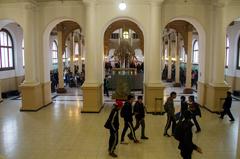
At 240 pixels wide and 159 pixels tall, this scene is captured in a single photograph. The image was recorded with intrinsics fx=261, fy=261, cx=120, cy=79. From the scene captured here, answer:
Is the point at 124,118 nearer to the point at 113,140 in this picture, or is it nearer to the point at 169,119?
the point at 113,140

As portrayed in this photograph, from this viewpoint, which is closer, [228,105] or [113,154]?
[113,154]

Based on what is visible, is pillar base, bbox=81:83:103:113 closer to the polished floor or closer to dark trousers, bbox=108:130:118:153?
the polished floor

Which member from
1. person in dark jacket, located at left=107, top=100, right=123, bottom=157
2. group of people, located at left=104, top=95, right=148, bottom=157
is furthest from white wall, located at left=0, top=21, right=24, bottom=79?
person in dark jacket, located at left=107, top=100, right=123, bottom=157

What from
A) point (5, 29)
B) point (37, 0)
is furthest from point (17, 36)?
point (37, 0)

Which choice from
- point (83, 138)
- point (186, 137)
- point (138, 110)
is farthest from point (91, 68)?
point (186, 137)

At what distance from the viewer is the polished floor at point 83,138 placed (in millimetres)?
7008

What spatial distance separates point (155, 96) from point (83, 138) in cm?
456

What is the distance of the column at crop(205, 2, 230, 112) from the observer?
38.2 feet

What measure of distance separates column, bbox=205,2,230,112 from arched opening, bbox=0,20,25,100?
11599mm

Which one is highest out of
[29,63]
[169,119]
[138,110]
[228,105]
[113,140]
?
[29,63]

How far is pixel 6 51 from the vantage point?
16.9 metres

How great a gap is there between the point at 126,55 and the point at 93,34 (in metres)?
9.91

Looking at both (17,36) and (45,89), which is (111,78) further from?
(17,36)

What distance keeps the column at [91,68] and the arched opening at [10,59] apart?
21.9 feet
